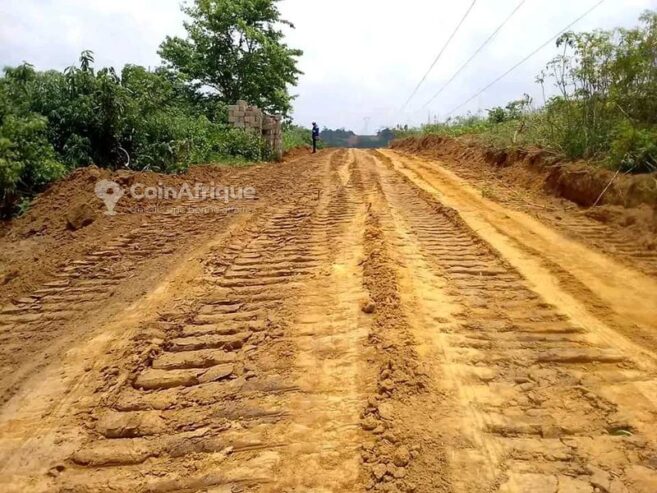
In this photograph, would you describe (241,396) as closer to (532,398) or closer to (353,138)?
(532,398)

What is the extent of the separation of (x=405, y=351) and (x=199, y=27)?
20.0 meters

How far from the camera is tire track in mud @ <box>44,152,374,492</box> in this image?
2049 mm

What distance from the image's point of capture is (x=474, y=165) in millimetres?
11422

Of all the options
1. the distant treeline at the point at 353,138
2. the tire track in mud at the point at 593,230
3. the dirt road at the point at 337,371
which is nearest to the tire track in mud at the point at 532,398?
the dirt road at the point at 337,371

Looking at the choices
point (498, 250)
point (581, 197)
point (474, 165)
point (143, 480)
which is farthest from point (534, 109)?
point (143, 480)

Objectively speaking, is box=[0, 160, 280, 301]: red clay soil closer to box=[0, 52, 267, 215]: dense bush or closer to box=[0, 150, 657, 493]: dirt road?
box=[0, 150, 657, 493]: dirt road

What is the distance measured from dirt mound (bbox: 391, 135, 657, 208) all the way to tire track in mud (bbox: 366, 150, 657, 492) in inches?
123

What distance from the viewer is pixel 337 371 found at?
273 centimetres

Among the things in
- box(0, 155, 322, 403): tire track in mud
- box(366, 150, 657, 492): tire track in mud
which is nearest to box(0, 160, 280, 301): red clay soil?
box(0, 155, 322, 403): tire track in mud

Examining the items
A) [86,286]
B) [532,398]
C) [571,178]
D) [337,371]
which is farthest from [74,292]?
[571,178]

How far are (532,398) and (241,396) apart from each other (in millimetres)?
1554

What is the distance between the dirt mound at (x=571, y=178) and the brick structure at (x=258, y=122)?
7.57 meters

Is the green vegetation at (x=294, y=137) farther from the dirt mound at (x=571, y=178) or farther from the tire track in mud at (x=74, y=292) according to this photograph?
the tire track in mud at (x=74, y=292)

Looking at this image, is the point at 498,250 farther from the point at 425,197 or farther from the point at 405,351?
the point at 425,197
